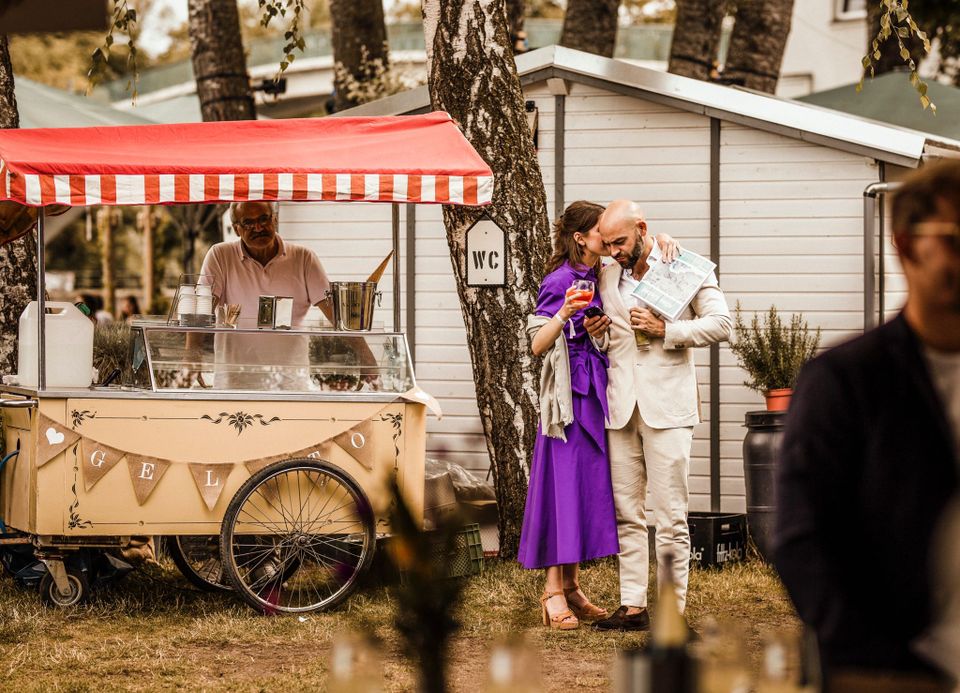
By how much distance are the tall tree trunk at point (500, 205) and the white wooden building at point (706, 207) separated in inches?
35.4

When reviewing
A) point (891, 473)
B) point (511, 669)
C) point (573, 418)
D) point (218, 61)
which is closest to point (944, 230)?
point (891, 473)

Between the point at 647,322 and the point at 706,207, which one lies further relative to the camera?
the point at 706,207

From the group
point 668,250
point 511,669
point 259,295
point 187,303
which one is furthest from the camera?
point 259,295

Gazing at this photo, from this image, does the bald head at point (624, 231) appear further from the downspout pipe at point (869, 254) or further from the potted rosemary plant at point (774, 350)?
the downspout pipe at point (869, 254)

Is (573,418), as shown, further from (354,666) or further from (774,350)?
(354,666)

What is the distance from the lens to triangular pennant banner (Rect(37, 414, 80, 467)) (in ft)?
20.1

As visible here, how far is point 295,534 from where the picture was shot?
21.1ft

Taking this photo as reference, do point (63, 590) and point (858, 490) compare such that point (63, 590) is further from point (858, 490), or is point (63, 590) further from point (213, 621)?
point (858, 490)

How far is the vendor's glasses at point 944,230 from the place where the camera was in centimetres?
218

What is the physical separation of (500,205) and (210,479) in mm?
2279

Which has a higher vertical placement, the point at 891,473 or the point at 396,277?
the point at 891,473

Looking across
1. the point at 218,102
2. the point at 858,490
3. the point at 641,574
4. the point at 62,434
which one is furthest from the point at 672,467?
the point at 218,102

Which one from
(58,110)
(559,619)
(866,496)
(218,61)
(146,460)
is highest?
(218,61)

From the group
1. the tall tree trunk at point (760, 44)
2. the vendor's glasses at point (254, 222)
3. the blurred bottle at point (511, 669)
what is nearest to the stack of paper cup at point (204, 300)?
the vendor's glasses at point (254, 222)
